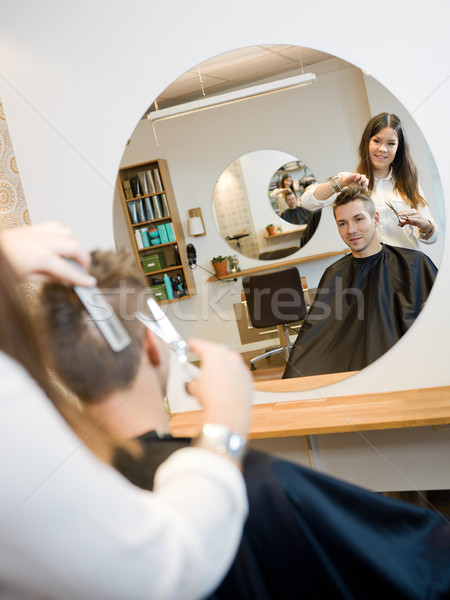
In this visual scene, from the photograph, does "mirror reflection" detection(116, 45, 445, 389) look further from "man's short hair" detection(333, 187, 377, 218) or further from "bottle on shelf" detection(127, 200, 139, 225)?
"bottle on shelf" detection(127, 200, 139, 225)

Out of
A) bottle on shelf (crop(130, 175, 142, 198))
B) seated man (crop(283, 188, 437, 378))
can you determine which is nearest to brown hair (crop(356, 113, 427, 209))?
seated man (crop(283, 188, 437, 378))

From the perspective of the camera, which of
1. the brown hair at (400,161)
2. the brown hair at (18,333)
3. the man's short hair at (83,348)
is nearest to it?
the brown hair at (18,333)

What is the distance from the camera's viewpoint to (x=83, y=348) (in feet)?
2.92

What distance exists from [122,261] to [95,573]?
1.88 feet

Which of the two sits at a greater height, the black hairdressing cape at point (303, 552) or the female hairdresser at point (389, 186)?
the female hairdresser at point (389, 186)

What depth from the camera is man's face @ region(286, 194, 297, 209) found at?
187 centimetres

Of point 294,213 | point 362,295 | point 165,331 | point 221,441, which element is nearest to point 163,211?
point 294,213

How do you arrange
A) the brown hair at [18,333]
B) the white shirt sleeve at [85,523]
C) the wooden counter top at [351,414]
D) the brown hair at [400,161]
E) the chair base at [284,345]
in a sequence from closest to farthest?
1. the white shirt sleeve at [85,523]
2. the brown hair at [18,333]
3. the wooden counter top at [351,414]
4. the brown hair at [400,161]
5. the chair base at [284,345]

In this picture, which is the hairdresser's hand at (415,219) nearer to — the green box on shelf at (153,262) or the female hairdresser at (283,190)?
the female hairdresser at (283,190)

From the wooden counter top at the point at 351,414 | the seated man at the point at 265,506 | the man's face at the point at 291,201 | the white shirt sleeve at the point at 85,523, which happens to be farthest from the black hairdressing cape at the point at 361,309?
the white shirt sleeve at the point at 85,523

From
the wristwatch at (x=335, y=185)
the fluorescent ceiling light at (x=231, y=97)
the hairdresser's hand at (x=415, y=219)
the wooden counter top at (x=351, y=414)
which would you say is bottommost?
the wooden counter top at (x=351, y=414)

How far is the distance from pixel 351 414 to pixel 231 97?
116 cm

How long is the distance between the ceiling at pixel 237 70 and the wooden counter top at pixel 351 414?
1127 mm

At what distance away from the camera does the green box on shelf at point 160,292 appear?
82.6 inches
